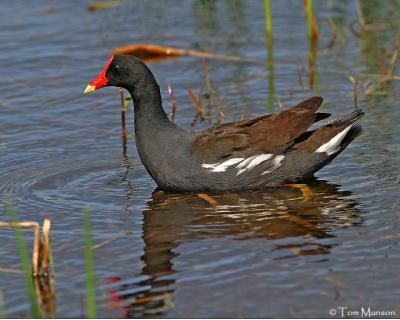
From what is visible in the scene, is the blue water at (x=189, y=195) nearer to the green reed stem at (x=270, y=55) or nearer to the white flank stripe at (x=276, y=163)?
the green reed stem at (x=270, y=55)

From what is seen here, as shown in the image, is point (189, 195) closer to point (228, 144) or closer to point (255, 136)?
point (228, 144)

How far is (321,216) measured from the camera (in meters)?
6.49

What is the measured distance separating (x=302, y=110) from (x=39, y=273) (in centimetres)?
266

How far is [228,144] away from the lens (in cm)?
704

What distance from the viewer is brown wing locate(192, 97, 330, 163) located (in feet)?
23.0

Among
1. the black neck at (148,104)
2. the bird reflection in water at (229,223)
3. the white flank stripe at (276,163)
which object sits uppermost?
the black neck at (148,104)

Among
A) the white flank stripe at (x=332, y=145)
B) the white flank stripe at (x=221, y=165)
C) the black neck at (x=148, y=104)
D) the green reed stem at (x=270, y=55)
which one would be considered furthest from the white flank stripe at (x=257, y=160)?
the green reed stem at (x=270, y=55)

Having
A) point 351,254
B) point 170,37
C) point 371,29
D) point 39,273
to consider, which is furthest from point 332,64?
point 39,273

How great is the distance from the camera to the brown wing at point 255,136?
701 cm

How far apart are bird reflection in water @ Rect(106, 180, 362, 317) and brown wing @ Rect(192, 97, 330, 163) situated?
33 cm

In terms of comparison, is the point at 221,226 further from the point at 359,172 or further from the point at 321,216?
the point at 359,172

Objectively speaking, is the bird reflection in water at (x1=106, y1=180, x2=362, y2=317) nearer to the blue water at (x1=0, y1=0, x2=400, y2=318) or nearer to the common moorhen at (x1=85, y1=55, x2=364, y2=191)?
the blue water at (x1=0, y1=0, x2=400, y2=318)

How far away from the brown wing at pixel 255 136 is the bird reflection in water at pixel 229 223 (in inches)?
13.1

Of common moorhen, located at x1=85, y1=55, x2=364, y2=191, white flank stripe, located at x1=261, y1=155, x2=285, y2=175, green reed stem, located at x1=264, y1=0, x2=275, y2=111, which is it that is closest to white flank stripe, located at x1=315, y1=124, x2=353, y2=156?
common moorhen, located at x1=85, y1=55, x2=364, y2=191
